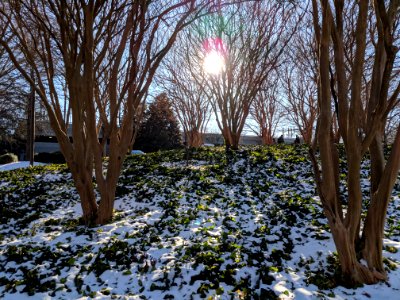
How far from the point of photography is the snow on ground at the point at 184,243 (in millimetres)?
3131

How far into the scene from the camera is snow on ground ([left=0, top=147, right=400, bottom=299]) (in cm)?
313

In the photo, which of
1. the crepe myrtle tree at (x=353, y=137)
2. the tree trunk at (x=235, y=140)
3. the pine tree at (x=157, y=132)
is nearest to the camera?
the crepe myrtle tree at (x=353, y=137)

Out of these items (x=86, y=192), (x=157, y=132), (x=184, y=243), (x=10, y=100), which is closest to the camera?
Answer: (x=184, y=243)

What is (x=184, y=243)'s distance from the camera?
4.09 meters

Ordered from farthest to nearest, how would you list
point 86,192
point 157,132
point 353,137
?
point 157,132, point 86,192, point 353,137

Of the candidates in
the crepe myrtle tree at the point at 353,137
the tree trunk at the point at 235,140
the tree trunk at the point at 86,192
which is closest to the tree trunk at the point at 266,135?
the tree trunk at the point at 235,140

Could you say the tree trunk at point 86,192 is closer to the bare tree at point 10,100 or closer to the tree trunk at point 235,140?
the tree trunk at point 235,140

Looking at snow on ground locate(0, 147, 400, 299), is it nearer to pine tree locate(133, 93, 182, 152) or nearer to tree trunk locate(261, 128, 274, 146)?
tree trunk locate(261, 128, 274, 146)

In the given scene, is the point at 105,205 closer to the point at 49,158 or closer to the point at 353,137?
the point at 353,137

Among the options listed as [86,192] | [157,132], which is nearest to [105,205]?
[86,192]

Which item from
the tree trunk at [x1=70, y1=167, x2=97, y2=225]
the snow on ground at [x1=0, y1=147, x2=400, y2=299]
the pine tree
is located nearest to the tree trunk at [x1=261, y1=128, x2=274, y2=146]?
the pine tree

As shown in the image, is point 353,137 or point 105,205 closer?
point 353,137

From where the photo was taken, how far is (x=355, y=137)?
2939mm

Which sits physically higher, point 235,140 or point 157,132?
point 157,132
